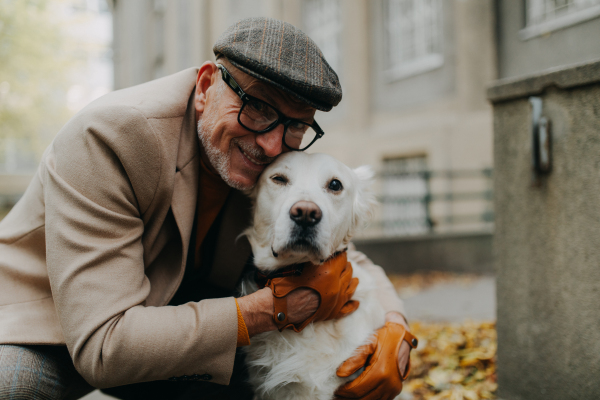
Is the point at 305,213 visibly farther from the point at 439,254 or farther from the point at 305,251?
the point at 439,254

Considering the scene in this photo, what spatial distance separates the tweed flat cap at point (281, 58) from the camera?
5.25 ft

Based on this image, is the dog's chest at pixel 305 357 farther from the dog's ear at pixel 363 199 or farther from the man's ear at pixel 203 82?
the man's ear at pixel 203 82

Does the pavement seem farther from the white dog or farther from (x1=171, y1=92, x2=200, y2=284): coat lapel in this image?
(x1=171, y1=92, x2=200, y2=284): coat lapel

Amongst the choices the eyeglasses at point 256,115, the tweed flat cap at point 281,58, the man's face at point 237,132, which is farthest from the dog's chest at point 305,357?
the tweed flat cap at point 281,58

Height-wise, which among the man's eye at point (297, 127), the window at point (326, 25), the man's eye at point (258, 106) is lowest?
the man's eye at point (297, 127)

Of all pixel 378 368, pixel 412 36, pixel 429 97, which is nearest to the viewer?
pixel 378 368

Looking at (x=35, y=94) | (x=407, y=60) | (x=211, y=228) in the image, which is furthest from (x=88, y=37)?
(x=211, y=228)

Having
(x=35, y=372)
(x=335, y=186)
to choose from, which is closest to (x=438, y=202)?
(x=335, y=186)

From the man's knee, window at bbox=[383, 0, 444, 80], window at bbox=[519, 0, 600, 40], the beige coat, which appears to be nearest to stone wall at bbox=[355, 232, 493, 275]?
window at bbox=[519, 0, 600, 40]

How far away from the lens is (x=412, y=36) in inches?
348

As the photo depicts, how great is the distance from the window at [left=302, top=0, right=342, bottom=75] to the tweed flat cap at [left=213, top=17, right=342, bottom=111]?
9074 millimetres

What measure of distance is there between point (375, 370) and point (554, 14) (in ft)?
18.5

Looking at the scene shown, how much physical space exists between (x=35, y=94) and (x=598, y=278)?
16.5 meters

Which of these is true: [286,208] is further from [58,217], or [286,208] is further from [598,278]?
[598,278]
